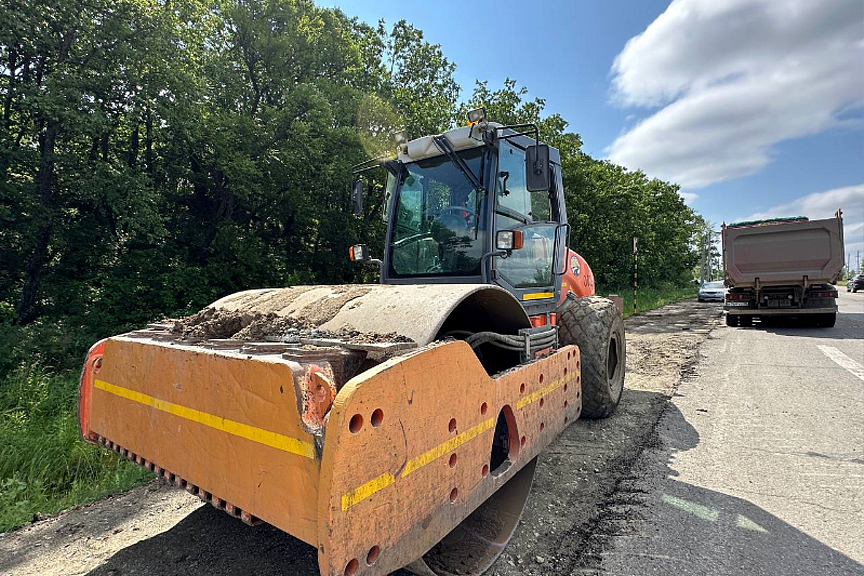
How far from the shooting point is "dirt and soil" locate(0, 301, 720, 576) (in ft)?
7.48

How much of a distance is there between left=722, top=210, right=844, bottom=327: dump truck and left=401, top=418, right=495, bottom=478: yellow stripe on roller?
40.3 ft

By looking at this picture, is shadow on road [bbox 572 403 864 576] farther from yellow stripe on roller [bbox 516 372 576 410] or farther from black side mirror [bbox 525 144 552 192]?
black side mirror [bbox 525 144 552 192]

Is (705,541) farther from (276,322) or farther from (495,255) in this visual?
(276,322)

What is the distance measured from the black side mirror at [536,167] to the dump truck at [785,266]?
10920 millimetres

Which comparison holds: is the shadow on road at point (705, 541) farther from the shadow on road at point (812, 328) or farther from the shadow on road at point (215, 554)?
the shadow on road at point (812, 328)

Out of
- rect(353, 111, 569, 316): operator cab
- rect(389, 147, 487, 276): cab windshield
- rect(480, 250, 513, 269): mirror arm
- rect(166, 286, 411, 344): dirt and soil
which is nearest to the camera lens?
rect(166, 286, 411, 344): dirt and soil

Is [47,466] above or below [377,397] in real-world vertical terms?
below

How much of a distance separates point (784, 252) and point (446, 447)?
13.1m

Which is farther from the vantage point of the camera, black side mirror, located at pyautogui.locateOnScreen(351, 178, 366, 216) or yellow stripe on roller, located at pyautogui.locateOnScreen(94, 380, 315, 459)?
black side mirror, located at pyautogui.locateOnScreen(351, 178, 366, 216)

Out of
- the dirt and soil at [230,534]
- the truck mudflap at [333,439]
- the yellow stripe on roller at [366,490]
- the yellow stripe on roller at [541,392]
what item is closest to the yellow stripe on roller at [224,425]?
the truck mudflap at [333,439]

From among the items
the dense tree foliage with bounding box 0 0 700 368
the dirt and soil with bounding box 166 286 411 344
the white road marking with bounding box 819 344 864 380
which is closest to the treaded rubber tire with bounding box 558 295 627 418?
the dirt and soil with bounding box 166 286 411 344

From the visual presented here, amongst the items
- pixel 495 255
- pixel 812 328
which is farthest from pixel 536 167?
pixel 812 328

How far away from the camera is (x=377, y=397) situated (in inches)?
58.2

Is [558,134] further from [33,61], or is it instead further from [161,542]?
[161,542]
